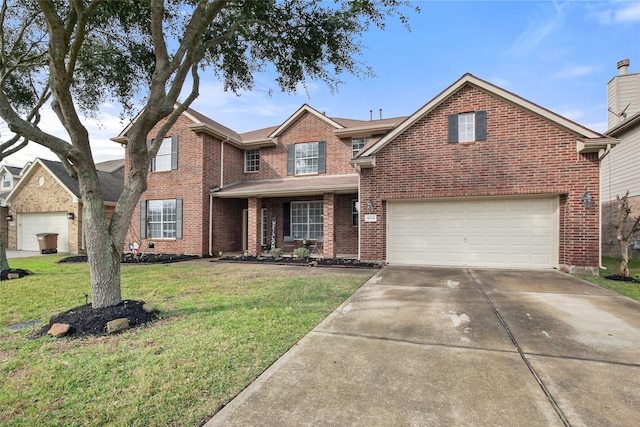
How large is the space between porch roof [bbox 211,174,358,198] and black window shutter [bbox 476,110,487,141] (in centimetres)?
432

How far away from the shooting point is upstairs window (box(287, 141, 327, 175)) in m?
14.1

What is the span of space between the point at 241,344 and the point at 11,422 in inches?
76.6

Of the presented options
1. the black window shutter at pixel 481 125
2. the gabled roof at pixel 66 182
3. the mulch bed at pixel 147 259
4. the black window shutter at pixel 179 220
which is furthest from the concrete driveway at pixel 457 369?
the gabled roof at pixel 66 182

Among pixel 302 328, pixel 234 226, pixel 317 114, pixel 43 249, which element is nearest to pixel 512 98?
pixel 317 114

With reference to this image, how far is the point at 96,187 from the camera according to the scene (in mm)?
4770

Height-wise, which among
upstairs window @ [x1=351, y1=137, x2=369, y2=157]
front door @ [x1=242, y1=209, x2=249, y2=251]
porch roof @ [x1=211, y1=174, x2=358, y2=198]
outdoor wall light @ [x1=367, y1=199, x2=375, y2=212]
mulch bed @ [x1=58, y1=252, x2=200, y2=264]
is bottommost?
mulch bed @ [x1=58, y1=252, x2=200, y2=264]

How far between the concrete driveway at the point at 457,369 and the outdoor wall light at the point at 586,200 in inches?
154

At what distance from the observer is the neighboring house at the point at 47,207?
16.0 meters

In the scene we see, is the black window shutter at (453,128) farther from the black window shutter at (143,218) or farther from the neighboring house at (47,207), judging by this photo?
the neighboring house at (47,207)

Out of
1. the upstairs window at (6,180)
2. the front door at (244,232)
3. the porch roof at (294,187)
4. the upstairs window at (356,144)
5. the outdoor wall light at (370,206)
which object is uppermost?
the upstairs window at (356,144)

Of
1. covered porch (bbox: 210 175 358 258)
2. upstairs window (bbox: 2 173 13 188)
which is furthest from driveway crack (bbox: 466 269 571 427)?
upstairs window (bbox: 2 173 13 188)

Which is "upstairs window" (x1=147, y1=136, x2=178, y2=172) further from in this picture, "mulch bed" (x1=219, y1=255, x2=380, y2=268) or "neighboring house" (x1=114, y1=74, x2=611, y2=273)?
"mulch bed" (x1=219, y1=255, x2=380, y2=268)

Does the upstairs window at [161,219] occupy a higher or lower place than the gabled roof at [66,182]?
lower

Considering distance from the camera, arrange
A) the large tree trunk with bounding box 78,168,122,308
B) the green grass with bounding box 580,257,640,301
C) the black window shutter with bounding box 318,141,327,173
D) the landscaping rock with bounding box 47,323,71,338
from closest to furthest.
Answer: the landscaping rock with bounding box 47,323,71,338 → the large tree trunk with bounding box 78,168,122,308 → the green grass with bounding box 580,257,640,301 → the black window shutter with bounding box 318,141,327,173
